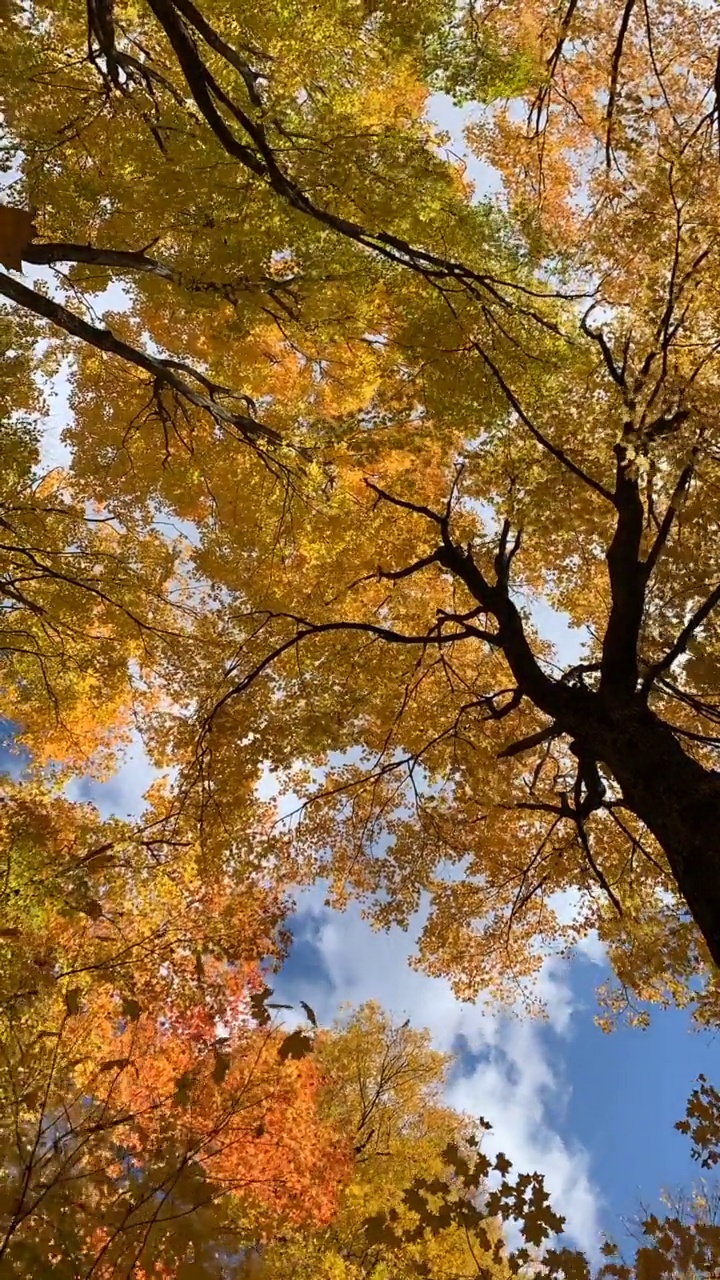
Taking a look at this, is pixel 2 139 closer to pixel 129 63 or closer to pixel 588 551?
pixel 129 63

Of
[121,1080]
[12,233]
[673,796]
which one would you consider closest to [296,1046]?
[673,796]

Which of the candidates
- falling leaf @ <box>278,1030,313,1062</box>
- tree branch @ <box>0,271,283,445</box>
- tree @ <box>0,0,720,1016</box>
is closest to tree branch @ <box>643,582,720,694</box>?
tree @ <box>0,0,720,1016</box>

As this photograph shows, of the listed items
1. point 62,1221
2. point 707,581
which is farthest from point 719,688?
point 62,1221

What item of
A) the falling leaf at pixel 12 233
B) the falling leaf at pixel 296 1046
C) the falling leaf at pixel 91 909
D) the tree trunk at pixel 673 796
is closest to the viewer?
the falling leaf at pixel 12 233

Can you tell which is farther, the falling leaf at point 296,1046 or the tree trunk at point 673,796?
the falling leaf at point 296,1046

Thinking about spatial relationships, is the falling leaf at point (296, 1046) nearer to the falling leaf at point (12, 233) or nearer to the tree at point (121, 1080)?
the tree at point (121, 1080)

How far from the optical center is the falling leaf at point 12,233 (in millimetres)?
1312

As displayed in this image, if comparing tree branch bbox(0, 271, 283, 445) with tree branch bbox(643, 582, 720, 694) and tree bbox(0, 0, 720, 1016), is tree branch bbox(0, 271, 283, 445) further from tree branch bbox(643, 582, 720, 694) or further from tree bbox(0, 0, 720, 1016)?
tree branch bbox(643, 582, 720, 694)

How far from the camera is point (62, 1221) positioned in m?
3.25

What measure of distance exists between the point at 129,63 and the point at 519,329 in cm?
381

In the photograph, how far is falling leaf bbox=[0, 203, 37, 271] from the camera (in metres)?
1.31

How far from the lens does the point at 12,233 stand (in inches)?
52.4

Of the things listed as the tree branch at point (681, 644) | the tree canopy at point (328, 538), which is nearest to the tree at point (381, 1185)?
the tree canopy at point (328, 538)

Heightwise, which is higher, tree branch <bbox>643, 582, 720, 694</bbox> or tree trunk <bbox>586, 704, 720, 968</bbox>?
tree branch <bbox>643, 582, 720, 694</bbox>
